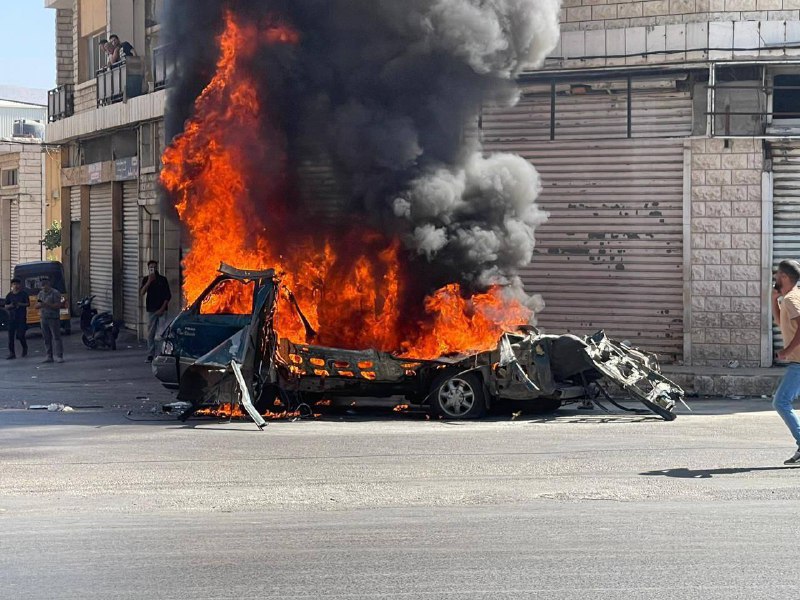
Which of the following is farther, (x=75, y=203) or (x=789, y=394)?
(x=75, y=203)

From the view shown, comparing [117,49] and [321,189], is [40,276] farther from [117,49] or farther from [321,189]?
[321,189]

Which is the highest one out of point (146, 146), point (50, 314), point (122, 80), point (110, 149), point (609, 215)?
point (122, 80)

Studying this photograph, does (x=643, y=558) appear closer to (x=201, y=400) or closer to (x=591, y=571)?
(x=591, y=571)

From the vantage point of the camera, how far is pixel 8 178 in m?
43.2

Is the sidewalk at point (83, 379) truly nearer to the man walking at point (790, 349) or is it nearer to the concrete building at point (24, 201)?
the man walking at point (790, 349)

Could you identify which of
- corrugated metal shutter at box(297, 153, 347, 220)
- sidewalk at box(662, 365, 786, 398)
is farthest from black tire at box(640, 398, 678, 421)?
corrugated metal shutter at box(297, 153, 347, 220)

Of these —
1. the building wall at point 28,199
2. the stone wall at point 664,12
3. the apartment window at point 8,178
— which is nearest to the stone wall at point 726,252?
the stone wall at point 664,12

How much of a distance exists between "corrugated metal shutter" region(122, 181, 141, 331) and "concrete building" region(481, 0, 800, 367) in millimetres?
11542

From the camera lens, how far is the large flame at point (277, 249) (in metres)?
12.9

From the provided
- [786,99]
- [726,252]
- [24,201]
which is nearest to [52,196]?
[24,201]

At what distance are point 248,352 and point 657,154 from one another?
788 cm

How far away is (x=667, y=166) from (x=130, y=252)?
14.5 metres

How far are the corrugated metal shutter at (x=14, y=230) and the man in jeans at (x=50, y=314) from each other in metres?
23.3

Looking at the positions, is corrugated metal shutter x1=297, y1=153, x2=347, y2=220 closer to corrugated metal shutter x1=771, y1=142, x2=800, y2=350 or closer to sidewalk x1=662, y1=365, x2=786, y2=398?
sidewalk x1=662, y1=365, x2=786, y2=398
